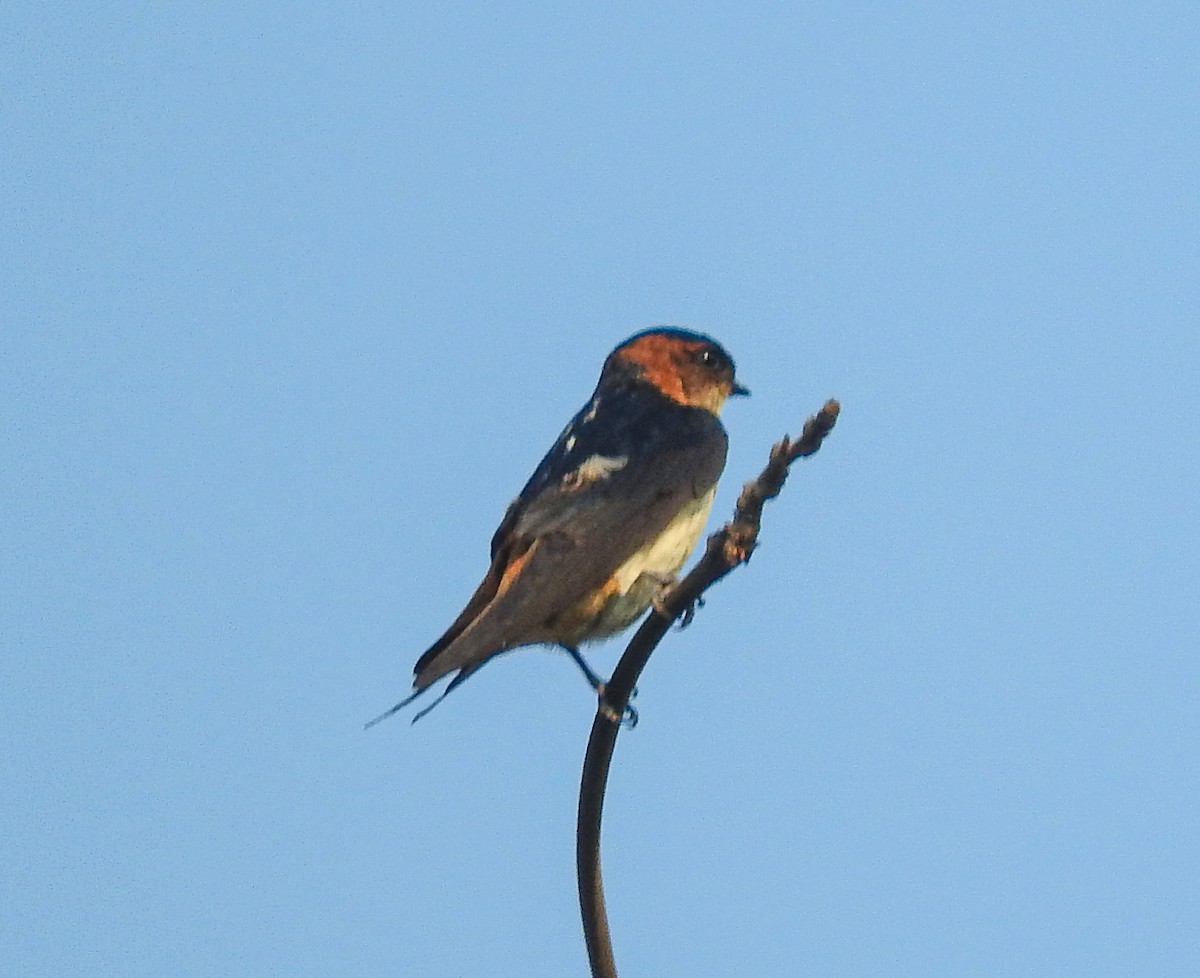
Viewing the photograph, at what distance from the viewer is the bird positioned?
5.66 m

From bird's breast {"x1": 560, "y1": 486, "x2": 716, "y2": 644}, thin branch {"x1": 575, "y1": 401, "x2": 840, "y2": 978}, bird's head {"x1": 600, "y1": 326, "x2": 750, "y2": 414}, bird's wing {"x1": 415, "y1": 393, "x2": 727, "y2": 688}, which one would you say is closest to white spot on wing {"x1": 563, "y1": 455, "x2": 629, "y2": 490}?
bird's wing {"x1": 415, "y1": 393, "x2": 727, "y2": 688}

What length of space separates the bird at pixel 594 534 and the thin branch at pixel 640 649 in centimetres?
77

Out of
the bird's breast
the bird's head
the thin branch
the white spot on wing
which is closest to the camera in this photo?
the thin branch

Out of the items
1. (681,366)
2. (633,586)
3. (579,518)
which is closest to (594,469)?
(579,518)

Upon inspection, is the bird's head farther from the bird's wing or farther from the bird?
the bird's wing

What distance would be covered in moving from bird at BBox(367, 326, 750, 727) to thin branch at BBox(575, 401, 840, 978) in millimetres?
775

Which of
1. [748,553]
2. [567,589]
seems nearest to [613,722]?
[748,553]

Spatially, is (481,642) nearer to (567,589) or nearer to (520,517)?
(567,589)

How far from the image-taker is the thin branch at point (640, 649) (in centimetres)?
378

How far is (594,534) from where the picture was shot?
20.1 feet

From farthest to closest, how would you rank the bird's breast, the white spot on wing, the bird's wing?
the white spot on wing
the bird's breast
the bird's wing

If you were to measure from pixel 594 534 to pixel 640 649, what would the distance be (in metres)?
1.49

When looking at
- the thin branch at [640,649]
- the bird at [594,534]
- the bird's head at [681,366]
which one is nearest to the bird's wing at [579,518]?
the bird at [594,534]

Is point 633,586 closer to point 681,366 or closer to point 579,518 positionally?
point 579,518
